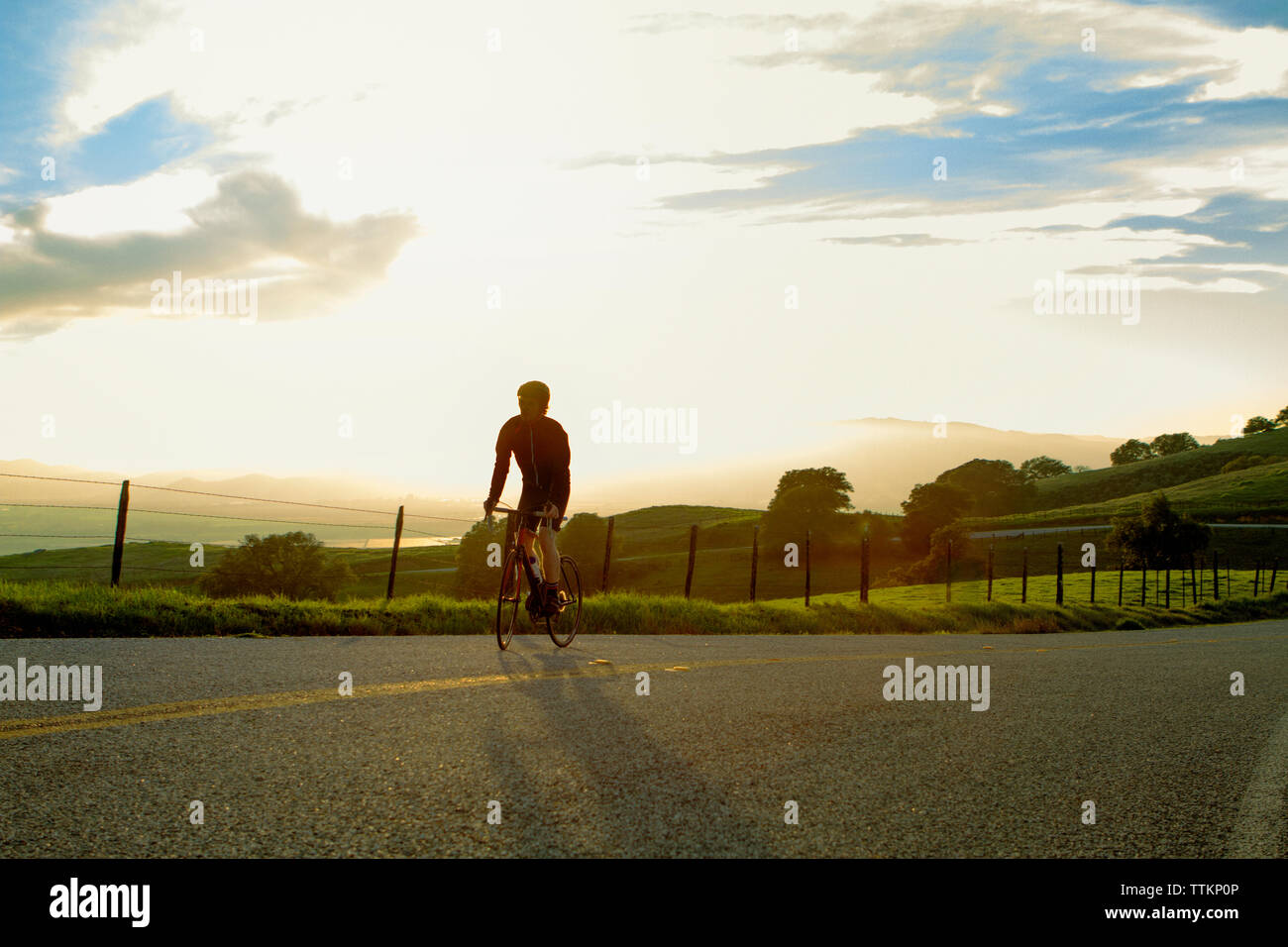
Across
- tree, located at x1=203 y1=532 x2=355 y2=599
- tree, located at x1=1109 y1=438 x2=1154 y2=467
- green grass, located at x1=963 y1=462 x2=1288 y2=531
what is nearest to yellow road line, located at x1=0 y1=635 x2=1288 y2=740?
tree, located at x1=203 y1=532 x2=355 y2=599

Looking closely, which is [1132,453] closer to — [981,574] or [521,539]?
[981,574]

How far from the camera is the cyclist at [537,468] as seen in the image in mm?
9586

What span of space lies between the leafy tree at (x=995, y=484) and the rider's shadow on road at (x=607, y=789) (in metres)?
133

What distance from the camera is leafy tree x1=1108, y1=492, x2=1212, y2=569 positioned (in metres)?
67.5

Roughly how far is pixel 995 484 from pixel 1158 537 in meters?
Answer: 70.2

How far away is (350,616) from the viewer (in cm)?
1327

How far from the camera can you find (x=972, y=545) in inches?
3142

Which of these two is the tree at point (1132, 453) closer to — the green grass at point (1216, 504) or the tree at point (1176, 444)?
the tree at point (1176, 444)

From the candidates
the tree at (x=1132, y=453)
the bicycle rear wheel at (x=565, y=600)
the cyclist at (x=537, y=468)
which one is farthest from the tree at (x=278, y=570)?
the tree at (x=1132, y=453)

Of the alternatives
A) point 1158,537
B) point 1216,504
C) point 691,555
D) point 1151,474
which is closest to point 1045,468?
point 1151,474

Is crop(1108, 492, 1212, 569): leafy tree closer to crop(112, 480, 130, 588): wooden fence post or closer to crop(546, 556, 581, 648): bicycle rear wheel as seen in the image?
crop(546, 556, 581, 648): bicycle rear wheel

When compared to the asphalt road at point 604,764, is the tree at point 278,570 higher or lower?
lower

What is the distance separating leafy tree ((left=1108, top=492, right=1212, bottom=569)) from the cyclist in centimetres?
6753

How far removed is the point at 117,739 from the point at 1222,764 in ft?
20.7
